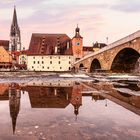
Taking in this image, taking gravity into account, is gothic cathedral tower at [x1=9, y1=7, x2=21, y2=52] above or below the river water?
above

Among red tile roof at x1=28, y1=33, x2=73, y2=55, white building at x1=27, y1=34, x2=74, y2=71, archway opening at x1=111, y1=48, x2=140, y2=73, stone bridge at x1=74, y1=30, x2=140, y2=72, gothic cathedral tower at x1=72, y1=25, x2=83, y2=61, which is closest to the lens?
stone bridge at x1=74, y1=30, x2=140, y2=72

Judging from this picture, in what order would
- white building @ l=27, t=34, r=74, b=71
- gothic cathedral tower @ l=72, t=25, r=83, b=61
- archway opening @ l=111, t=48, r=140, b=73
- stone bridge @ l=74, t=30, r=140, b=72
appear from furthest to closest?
1. gothic cathedral tower @ l=72, t=25, r=83, b=61
2. white building @ l=27, t=34, r=74, b=71
3. archway opening @ l=111, t=48, r=140, b=73
4. stone bridge @ l=74, t=30, r=140, b=72

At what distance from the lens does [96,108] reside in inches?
340

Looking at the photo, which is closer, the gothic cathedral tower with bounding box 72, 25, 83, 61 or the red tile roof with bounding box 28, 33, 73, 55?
the red tile roof with bounding box 28, 33, 73, 55

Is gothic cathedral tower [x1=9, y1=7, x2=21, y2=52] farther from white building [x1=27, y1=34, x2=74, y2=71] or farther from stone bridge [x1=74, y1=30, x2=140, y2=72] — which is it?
stone bridge [x1=74, y1=30, x2=140, y2=72]

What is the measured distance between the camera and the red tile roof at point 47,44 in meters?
101

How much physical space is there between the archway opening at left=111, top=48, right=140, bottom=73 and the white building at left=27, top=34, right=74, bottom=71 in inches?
2431

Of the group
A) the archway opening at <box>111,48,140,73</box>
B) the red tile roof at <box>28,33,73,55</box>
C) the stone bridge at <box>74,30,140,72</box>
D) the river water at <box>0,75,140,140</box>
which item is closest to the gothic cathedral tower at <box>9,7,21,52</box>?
the red tile roof at <box>28,33,73,55</box>

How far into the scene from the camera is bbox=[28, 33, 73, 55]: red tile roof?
3991 inches

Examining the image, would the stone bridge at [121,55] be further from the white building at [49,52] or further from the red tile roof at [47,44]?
the white building at [49,52]

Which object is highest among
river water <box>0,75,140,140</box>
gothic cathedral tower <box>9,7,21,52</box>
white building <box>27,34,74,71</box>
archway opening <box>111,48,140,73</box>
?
gothic cathedral tower <box>9,7,21,52</box>

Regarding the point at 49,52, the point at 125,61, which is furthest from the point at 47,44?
the point at 125,61

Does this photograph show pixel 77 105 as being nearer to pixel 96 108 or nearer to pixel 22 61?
pixel 96 108

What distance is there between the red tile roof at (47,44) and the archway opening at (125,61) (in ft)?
205
